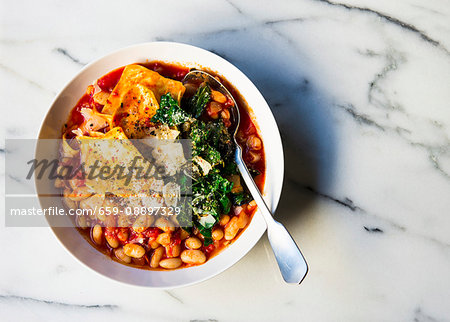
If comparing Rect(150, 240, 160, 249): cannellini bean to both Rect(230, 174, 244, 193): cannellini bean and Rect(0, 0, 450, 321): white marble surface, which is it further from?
Rect(230, 174, 244, 193): cannellini bean

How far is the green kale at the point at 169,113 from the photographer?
3176mm

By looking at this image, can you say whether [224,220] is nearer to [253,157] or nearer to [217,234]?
[217,234]

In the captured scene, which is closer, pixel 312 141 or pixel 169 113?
pixel 169 113

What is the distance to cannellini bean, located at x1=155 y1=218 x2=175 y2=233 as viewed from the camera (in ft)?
10.7

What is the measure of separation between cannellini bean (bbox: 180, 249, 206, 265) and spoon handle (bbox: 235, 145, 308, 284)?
1.80 ft

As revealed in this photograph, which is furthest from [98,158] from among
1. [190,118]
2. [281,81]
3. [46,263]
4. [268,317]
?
[268,317]

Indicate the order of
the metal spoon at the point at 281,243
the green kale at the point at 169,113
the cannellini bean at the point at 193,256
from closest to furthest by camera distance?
the metal spoon at the point at 281,243, the green kale at the point at 169,113, the cannellini bean at the point at 193,256

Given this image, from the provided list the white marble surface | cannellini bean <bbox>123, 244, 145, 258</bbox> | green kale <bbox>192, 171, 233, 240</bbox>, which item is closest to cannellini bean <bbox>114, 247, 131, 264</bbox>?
cannellini bean <bbox>123, 244, 145, 258</bbox>

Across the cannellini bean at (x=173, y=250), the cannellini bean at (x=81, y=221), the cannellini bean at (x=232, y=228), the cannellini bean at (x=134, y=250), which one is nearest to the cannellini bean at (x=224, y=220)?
the cannellini bean at (x=232, y=228)

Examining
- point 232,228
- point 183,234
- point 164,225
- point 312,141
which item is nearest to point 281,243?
point 232,228

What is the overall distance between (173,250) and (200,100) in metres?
1.14

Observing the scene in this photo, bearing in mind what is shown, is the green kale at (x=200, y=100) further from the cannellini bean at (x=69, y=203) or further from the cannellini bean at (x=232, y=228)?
the cannellini bean at (x=69, y=203)

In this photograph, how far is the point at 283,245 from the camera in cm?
310

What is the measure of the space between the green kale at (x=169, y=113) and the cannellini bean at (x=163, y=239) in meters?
0.82
